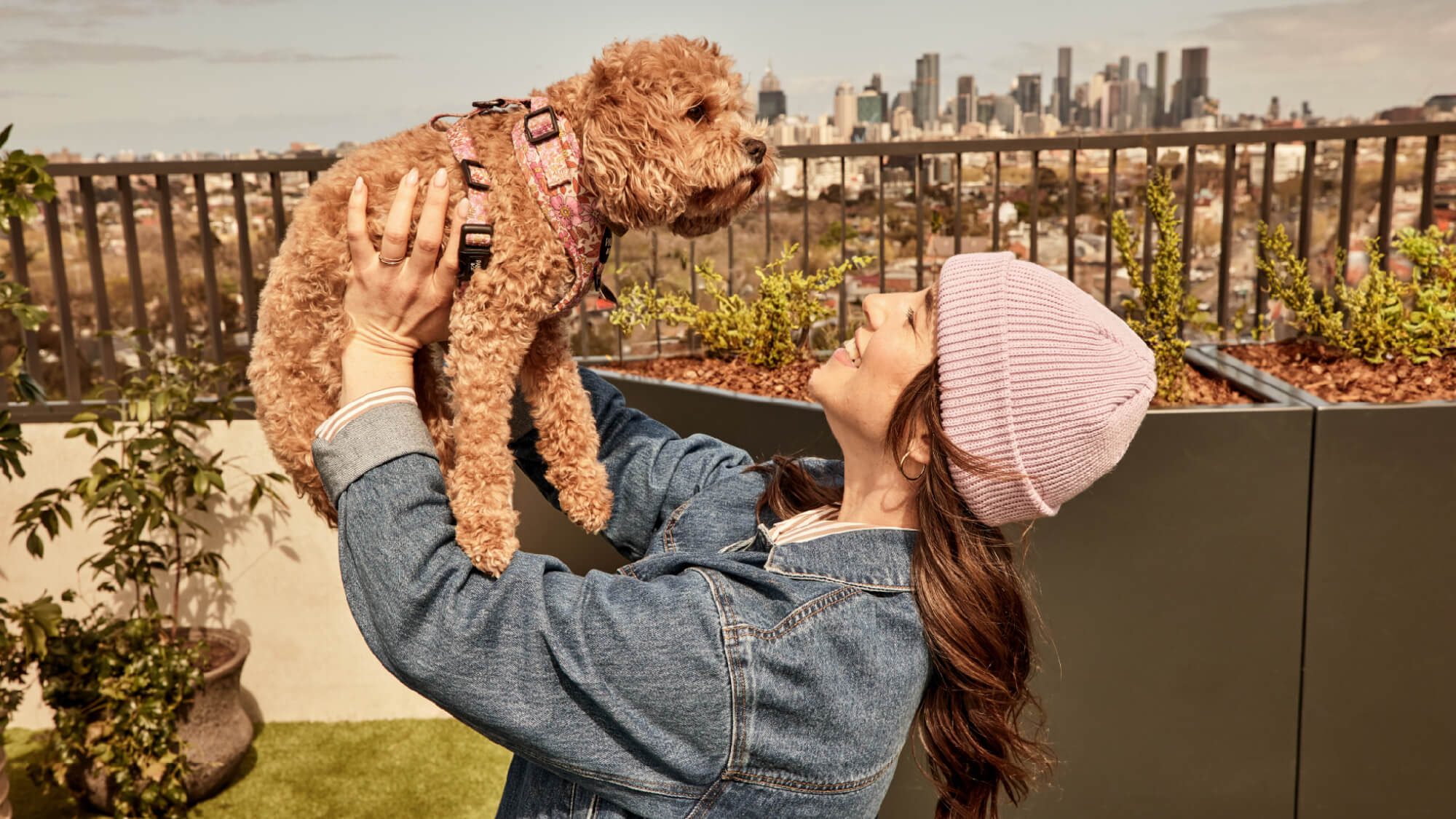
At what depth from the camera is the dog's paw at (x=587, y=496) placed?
1412 millimetres

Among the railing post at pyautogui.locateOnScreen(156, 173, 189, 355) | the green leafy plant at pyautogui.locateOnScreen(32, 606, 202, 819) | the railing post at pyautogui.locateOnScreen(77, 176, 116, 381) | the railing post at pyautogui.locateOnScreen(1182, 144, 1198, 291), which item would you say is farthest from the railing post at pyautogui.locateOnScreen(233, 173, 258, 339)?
the railing post at pyautogui.locateOnScreen(1182, 144, 1198, 291)

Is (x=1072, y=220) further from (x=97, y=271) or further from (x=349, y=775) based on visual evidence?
(x=97, y=271)

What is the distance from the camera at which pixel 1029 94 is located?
681 centimetres

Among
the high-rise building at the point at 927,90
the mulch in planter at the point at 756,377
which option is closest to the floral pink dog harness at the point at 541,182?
the mulch in planter at the point at 756,377

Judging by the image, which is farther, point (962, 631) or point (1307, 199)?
point (1307, 199)

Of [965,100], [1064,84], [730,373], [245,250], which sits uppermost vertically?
[1064,84]

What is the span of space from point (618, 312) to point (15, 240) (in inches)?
87.1

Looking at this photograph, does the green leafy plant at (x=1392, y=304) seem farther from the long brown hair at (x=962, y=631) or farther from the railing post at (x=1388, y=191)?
the long brown hair at (x=962, y=631)

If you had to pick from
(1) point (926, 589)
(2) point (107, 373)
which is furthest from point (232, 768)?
(1) point (926, 589)

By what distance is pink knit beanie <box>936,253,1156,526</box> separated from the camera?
117 centimetres

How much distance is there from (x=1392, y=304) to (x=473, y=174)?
111 inches

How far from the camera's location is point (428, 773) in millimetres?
3580

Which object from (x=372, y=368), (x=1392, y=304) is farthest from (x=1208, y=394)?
(x=372, y=368)

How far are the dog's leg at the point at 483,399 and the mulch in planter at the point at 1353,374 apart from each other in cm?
231
